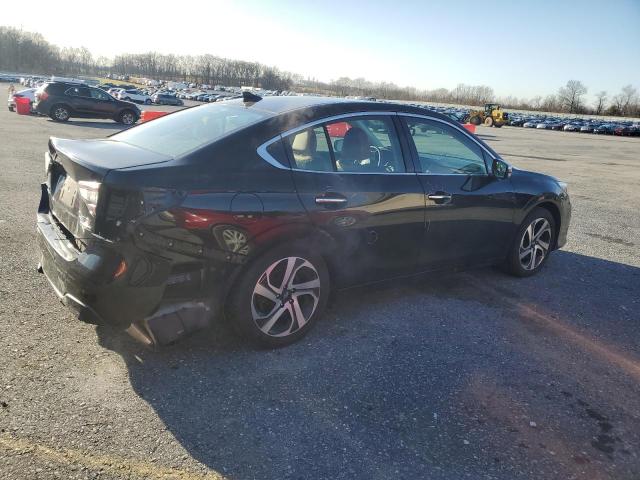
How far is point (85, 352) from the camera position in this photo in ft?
10.4

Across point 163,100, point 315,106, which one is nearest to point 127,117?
point 315,106

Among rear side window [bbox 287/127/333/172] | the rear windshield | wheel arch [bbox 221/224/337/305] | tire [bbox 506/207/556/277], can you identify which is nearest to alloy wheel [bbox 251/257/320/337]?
wheel arch [bbox 221/224/337/305]

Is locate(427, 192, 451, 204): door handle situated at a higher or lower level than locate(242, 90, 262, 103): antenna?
lower

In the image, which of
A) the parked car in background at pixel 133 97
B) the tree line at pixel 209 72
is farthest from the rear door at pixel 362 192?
the tree line at pixel 209 72

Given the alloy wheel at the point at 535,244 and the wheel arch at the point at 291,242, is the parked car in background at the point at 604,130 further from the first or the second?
the wheel arch at the point at 291,242

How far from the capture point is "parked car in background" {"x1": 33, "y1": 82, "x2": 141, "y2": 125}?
20.8 meters

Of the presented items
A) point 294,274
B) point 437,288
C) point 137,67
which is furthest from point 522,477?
point 137,67

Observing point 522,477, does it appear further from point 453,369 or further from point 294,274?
point 294,274

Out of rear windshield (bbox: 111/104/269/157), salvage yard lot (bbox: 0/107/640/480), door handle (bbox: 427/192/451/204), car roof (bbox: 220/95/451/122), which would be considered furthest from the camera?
door handle (bbox: 427/192/451/204)

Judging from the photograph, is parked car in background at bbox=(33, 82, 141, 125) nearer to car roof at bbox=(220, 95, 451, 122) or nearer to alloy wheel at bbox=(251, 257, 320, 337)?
car roof at bbox=(220, 95, 451, 122)

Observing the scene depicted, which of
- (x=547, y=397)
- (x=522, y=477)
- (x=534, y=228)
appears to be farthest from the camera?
(x=534, y=228)

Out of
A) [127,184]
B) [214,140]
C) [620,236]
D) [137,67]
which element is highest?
[137,67]

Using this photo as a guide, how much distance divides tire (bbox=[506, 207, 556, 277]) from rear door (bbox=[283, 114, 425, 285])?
1.49 m

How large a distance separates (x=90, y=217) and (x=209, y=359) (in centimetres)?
113
